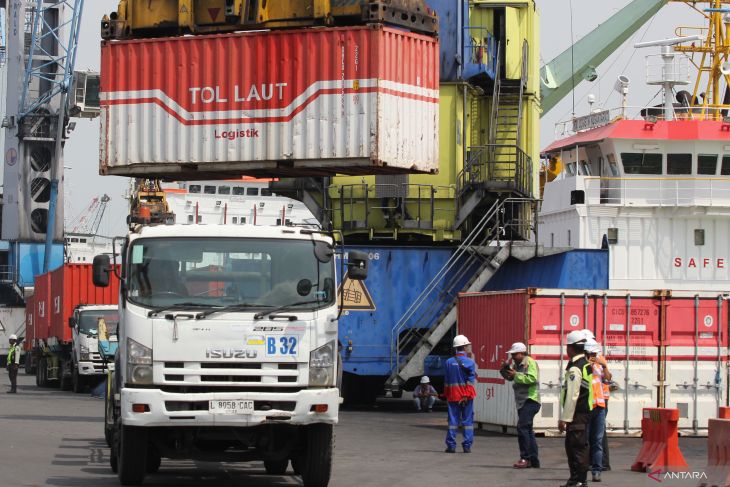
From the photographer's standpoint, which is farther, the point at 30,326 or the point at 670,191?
the point at 30,326

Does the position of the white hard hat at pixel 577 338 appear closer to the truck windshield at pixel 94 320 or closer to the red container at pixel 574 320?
the red container at pixel 574 320

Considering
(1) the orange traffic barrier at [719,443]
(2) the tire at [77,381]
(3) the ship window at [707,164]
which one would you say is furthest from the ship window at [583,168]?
(1) the orange traffic barrier at [719,443]

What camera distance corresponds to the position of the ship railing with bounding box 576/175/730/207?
44.7 meters

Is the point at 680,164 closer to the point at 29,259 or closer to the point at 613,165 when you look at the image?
the point at 613,165

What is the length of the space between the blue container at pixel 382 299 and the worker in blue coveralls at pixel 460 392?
32.9 ft

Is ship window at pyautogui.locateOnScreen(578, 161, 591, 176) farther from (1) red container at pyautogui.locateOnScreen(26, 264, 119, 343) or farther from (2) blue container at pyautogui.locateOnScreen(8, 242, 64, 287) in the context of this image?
(2) blue container at pyautogui.locateOnScreen(8, 242, 64, 287)

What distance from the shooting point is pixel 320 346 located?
13969 mm

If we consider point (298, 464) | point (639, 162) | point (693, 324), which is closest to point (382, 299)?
point (693, 324)

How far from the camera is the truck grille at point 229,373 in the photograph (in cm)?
1368

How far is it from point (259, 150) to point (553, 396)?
6.34 meters

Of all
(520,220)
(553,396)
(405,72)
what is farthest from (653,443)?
(520,220)

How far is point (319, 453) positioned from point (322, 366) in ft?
3.00

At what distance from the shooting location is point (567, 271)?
30.6 metres

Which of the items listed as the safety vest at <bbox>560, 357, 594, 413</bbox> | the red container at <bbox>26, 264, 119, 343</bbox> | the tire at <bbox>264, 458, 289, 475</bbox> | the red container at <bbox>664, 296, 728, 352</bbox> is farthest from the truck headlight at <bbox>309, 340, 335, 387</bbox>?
the red container at <bbox>26, 264, 119, 343</bbox>
